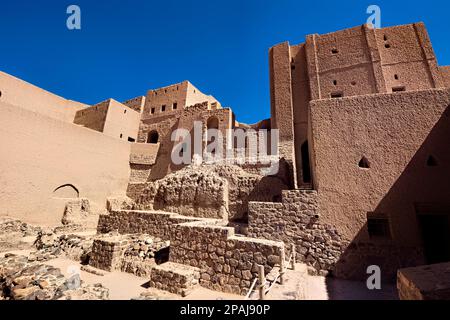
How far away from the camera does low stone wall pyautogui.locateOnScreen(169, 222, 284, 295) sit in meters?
5.42

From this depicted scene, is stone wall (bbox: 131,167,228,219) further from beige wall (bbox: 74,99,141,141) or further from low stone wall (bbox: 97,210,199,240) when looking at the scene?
beige wall (bbox: 74,99,141,141)

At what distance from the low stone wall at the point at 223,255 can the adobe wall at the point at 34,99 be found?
52.5 ft

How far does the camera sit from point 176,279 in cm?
558

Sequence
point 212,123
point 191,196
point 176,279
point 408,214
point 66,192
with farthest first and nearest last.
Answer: point 212,123
point 66,192
point 191,196
point 408,214
point 176,279

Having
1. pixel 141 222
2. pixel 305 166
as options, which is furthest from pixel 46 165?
pixel 305 166

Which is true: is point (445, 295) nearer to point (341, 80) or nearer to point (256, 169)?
point (256, 169)

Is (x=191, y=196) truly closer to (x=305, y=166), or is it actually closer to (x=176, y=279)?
(x=176, y=279)

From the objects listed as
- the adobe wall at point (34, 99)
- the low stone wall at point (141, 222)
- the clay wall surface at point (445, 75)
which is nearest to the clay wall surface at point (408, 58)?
the clay wall surface at point (445, 75)

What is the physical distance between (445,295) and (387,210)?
165 inches

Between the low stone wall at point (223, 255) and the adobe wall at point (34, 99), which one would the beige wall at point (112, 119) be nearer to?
the adobe wall at point (34, 99)

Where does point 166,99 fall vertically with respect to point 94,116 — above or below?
above

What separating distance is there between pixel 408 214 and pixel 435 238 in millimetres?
2039

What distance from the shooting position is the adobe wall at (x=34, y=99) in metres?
16.2

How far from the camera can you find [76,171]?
13789mm
